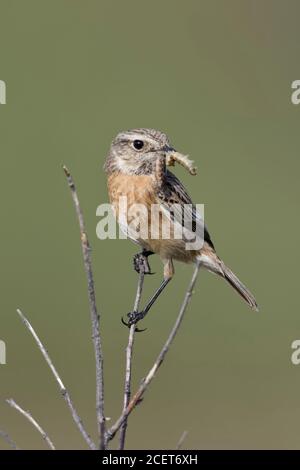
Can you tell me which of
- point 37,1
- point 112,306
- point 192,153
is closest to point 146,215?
point 112,306

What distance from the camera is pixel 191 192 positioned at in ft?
44.5

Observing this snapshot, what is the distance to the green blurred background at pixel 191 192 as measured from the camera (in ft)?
32.3

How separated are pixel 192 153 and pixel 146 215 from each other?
328 inches

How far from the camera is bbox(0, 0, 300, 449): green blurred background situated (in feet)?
32.3

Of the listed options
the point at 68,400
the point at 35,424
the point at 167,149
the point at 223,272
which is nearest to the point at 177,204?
the point at 167,149

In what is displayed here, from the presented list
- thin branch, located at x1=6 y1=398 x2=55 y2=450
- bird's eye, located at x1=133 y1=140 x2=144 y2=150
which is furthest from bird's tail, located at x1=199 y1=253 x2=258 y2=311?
thin branch, located at x1=6 y1=398 x2=55 y2=450

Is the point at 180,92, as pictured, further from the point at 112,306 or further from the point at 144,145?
the point at 144,145

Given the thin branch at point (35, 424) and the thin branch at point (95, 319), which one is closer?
the thin branch at point (95, 319)

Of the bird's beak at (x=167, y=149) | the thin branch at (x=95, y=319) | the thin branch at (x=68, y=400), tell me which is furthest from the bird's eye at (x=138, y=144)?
the thin branch at (x=95, y=319)

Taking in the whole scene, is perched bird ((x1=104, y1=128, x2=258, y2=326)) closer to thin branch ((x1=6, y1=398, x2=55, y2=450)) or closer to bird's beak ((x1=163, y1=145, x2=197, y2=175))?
bird's beak ((x1=163, y1=145, x2=197, y2=175))

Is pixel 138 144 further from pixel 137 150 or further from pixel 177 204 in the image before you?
pixel 177 204

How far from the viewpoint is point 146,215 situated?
578 cm

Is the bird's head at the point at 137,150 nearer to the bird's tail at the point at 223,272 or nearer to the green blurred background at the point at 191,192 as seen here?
the bird's tail at the point at 223,272

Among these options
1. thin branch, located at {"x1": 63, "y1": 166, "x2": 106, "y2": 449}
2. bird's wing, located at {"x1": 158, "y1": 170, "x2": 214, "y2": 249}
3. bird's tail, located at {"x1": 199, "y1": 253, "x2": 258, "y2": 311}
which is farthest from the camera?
bird's tail, located at {"x1": 199, "y1": 253, "x2": 258, "y2": 311}
